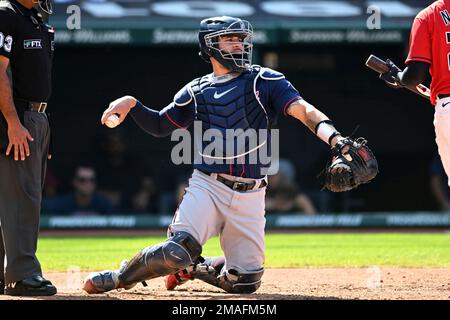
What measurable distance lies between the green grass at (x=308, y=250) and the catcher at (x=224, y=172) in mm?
2136

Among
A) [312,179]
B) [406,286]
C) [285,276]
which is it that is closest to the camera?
[406,286]

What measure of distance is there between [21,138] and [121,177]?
27.1ft

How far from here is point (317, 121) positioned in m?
4.77

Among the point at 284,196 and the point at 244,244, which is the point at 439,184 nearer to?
the point at 284,196

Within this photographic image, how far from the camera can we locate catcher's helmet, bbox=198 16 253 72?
5160 mm

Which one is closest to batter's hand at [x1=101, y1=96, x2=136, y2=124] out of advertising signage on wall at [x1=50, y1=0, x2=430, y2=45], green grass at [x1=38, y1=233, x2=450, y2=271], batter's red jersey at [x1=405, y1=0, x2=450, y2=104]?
batter's red jersey at [x1=405, y1=0, x2=450, y2=104]

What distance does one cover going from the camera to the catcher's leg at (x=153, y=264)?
4.75 m

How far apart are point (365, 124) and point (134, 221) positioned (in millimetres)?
3888

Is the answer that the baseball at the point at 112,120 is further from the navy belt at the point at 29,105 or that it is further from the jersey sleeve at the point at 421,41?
the jersey sleeve at the point at 421,41

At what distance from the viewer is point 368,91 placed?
13.6 m

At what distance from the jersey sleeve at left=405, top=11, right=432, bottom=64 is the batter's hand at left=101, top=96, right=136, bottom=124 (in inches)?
66.0

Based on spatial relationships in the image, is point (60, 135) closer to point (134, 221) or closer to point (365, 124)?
point (134, 221)
